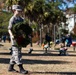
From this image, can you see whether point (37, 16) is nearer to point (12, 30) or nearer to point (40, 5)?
point (40, 5)

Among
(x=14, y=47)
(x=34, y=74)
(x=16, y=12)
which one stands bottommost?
(x=34, y=74)

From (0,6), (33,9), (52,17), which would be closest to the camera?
(0,6)

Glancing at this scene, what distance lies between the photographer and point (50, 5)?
5234cm

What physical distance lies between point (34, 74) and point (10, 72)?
773 millimetres

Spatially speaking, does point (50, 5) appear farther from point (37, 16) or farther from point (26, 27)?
point (26, 27)

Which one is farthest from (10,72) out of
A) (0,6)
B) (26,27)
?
(0,6)

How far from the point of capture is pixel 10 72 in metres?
10.6

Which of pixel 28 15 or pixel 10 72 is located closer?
pixel 10 72

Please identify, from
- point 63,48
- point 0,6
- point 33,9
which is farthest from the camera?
point 33,9

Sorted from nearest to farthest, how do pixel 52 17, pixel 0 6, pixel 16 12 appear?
pixel 16 12, pixel 0 6, pixel 52 17

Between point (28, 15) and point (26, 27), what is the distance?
117ft

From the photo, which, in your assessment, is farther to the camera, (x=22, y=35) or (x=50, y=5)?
(x=50, y=5)

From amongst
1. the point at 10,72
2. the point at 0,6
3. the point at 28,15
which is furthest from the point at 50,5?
the point at 10,72

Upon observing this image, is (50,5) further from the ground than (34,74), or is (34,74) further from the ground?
(50,5)
